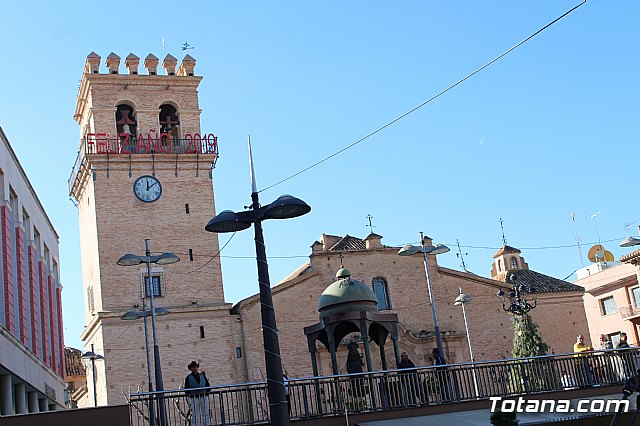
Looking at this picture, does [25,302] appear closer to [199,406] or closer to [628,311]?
[199,406]

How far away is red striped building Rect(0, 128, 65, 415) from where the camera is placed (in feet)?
78.9

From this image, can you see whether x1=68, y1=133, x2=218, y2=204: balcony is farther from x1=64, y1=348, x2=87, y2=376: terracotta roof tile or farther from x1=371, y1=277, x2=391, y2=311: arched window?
x1=64, y1=348, x2=87, y2=376: terracotta roof tile

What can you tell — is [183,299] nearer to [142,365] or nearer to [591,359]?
[142,365]

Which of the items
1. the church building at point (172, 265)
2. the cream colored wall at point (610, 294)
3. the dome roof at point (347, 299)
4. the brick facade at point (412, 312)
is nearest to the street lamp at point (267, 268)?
the dome roof at point (347, 299)

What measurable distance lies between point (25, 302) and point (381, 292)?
22970mm

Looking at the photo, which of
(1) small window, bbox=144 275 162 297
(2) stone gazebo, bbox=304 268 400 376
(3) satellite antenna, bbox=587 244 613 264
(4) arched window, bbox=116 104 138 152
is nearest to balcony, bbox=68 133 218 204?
(4) arched window, bbox=116 104 138 152

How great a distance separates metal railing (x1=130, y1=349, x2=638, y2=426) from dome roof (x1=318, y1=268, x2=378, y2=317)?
2.72m

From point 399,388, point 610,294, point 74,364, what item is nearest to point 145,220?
point 399,388

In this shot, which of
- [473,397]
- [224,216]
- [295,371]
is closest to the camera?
[224,216]

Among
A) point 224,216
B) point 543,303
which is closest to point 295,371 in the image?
point 543,303

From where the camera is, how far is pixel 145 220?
42.2 m

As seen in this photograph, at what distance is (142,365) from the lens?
40500 millimetres

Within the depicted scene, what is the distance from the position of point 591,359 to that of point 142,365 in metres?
24.8

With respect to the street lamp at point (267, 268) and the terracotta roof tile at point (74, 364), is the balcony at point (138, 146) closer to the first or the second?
the terracotta roof tile at point (74, 364)
